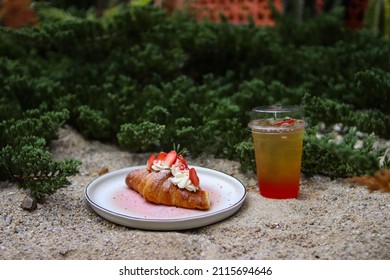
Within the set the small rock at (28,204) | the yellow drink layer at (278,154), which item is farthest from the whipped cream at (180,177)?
the small rock at (28,204)

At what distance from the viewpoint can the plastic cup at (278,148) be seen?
94.1 inches

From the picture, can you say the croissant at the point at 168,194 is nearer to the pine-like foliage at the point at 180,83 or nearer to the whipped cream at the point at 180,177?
the whipped cream at the point at 180,177

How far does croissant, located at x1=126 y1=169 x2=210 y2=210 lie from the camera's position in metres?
2.27

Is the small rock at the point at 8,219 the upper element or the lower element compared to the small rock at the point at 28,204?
lower

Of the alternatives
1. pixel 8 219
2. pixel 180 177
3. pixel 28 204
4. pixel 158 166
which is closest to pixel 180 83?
pixel 158 166

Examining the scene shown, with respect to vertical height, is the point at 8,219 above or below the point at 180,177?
below

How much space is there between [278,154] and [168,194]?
596 mm

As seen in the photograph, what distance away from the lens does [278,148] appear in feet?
7.91

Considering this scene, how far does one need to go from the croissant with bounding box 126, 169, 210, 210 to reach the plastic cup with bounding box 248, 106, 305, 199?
39cm

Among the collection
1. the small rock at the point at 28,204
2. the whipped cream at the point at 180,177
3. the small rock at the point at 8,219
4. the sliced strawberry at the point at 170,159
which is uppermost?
the sliced strawberry at the point at 170,159

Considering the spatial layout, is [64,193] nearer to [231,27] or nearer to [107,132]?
[107,132]

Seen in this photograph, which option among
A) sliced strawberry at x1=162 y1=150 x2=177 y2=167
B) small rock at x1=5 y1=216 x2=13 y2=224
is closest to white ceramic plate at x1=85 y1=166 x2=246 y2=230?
sliced strawberry at x1=162 y1=150 x2=177 y2=167

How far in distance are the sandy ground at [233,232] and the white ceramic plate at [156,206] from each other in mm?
47

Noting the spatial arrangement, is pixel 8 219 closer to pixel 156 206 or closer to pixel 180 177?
pixel 156 206
